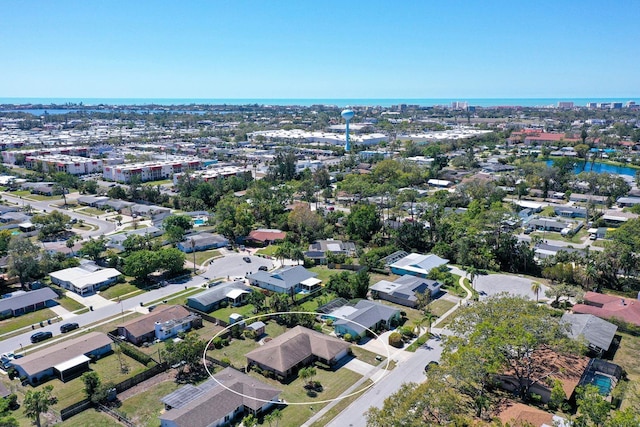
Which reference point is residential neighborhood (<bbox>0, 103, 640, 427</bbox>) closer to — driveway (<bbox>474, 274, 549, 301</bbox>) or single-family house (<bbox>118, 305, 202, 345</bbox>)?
single-family house (<bbox>118, 305, 202, 345</bbox>)

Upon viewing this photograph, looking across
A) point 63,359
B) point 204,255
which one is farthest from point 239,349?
point 204,255

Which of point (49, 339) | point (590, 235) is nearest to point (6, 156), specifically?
point (49, 339)

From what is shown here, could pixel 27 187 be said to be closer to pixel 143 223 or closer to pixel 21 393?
pixel 143 223

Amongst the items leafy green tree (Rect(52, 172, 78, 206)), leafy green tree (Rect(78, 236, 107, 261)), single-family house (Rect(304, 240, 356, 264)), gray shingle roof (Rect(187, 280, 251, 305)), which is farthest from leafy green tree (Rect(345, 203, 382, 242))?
leafy green tree (Rect(52, 172, 78, 206))

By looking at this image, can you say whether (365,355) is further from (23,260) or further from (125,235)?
(125,235)

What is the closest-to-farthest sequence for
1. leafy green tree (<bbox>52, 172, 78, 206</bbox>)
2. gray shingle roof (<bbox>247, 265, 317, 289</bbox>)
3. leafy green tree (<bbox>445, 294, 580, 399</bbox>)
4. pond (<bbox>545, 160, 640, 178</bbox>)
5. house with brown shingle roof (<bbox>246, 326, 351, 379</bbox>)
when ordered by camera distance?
leafy green tree (<bbox>445, 294, 580, 399</bbox>) < house with brown shingle roof (<bbox>246, 326, 351, 379</bbox>) < gray shingle roof (<bbox>247, 265, 317, 289</bbox>) < leafy green tree (<bbox>52, 172, 78, 206</bbox>) < pond (<bbox>545, 160, 640, 178</bbox>)

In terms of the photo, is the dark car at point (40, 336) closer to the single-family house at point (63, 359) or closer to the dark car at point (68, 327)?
the dark car at point (68, 327)
